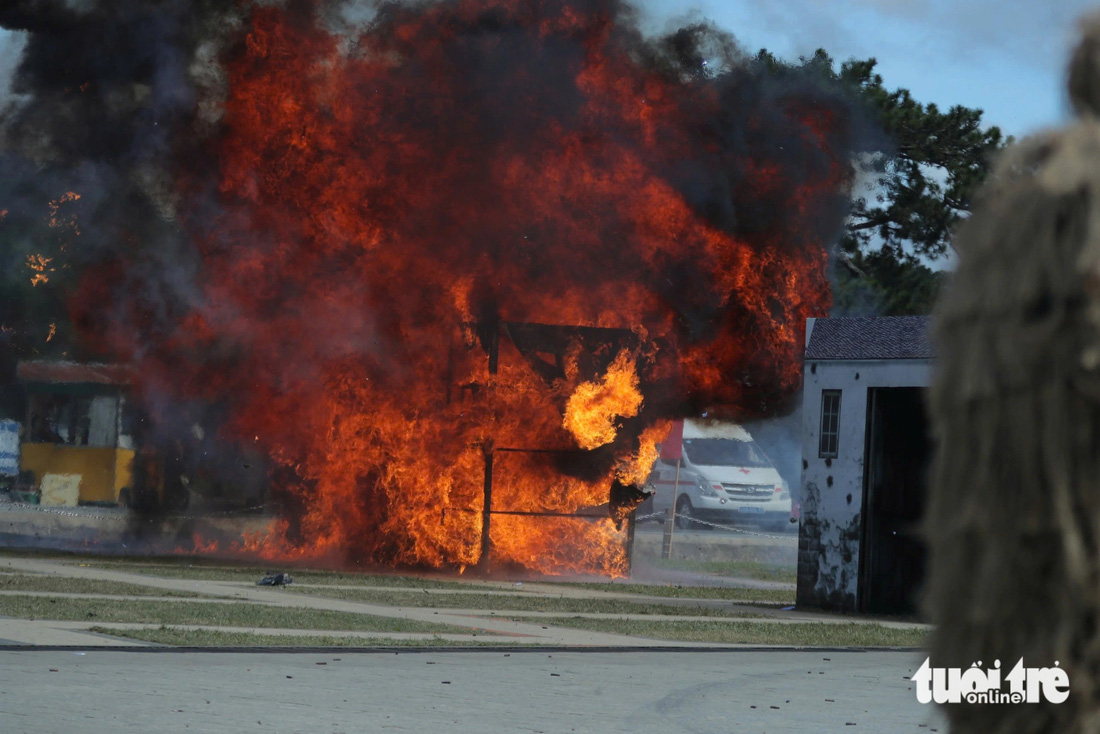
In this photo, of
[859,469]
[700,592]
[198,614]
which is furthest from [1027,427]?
[700,592]

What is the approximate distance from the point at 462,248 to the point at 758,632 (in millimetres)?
9725

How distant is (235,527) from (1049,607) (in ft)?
109

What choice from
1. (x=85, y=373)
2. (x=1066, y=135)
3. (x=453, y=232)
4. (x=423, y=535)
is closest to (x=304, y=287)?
(x=453, y=232)

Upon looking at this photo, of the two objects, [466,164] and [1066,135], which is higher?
[466,164]

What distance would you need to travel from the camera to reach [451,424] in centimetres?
2547

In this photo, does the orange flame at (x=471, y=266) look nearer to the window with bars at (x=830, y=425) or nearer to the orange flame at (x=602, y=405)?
the orange flame at (x=602, y=405)

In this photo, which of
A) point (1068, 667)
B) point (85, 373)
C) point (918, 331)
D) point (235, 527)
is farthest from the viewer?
point (85, 373)

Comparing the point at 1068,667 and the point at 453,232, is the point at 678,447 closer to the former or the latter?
the point at 453,232

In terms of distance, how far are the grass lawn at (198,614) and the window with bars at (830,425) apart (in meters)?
6.84

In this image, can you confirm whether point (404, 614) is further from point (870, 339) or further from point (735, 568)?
point (735, 568)

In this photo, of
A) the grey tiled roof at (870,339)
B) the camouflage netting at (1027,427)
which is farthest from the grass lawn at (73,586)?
the camouflage netting at (1027,427)

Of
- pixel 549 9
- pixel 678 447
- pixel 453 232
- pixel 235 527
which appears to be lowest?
pixel 235 527

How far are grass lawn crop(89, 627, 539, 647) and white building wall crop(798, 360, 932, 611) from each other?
7.31 meters

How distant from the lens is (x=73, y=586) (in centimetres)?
1927
